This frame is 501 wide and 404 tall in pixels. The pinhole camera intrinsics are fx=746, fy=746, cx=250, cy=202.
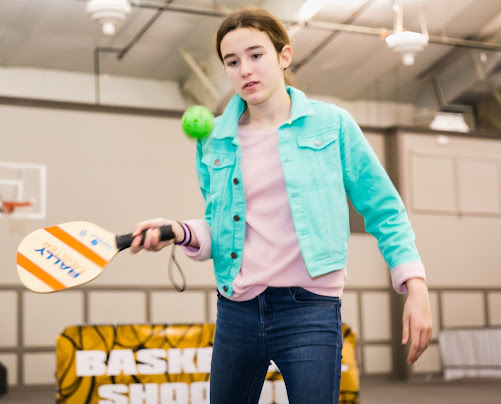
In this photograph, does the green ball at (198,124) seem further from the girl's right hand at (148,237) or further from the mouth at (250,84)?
the girl's right hand at (148,237)

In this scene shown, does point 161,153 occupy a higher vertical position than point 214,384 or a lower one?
higher

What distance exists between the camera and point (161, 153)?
7.56 metres

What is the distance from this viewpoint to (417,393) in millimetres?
6879

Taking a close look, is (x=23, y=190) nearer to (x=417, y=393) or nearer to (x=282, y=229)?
(x=417, y=393)

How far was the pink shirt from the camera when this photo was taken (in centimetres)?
143

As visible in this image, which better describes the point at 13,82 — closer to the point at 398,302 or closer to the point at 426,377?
the point at 398,302

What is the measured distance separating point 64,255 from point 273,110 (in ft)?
1.70

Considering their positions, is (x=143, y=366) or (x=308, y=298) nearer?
(x=308, y=298)

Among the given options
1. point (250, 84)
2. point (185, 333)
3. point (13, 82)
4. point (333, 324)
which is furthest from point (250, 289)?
point (13, 82)

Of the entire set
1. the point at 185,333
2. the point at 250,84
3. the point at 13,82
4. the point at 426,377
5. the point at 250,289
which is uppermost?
the point at 13,82

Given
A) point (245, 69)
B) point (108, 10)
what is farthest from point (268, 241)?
point (108, 10)

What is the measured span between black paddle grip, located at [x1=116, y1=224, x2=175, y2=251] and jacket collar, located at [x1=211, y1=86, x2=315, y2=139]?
0.25m

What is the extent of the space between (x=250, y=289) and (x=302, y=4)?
665cm

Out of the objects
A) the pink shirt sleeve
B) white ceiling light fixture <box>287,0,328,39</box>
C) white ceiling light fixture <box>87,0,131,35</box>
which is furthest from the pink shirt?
white ceiling light fixture <box>287,0,328,39</box>
